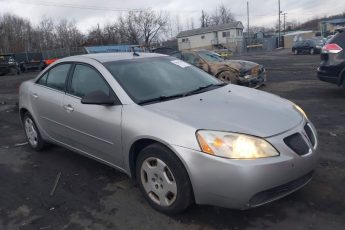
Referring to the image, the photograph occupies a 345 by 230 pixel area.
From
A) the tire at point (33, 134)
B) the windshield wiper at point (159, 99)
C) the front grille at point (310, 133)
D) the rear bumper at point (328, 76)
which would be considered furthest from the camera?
the rear bumper at point (328, 76)

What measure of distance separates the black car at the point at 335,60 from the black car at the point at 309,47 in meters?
25.8

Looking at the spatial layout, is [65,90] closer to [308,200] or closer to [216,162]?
[216,162]

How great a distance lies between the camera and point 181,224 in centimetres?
328

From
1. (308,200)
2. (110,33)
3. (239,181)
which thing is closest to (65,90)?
(239,181)

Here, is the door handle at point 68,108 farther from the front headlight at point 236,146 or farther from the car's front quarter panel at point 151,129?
the front headlight at point 236,146

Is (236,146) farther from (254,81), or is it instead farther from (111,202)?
(254,81)

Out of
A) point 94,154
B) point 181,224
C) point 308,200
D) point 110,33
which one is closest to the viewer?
point 181,224

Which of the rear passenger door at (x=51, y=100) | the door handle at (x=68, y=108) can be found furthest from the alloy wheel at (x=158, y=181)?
the rear passenger door at (x=51, y=100)

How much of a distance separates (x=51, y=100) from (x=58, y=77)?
0.34m

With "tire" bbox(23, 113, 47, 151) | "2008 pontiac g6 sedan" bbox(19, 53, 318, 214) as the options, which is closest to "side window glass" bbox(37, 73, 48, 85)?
"2008 pontiac g6 sedan" bbox(19, 53, 318, 214)

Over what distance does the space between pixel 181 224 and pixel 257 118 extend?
1194 millimetres

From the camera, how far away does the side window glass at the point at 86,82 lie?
4.11 m

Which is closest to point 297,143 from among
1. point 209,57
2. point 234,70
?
point 234,70

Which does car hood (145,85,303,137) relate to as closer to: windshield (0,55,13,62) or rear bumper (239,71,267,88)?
rear bumper (239,71,267,88)
